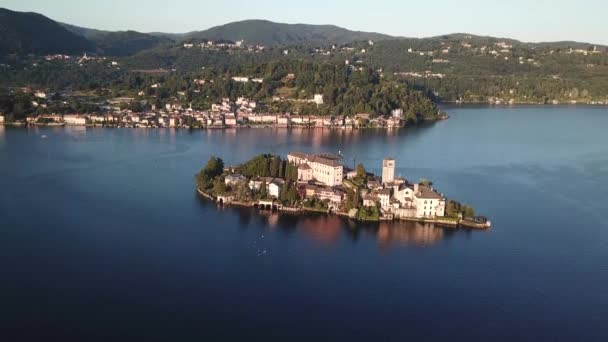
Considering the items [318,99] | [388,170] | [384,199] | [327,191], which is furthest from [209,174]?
[318,99]

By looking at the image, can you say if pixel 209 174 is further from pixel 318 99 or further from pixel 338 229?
pixel 318 99

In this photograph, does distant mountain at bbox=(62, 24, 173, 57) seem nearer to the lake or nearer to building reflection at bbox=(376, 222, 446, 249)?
the lake

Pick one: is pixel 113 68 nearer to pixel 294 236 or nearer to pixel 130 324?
pixel 294 236

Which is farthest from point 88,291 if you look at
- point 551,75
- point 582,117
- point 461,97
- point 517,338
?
point 551,75

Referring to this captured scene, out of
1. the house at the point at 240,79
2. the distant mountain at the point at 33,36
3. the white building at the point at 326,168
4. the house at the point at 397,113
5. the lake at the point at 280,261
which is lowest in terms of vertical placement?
the lake at the point at 280,261

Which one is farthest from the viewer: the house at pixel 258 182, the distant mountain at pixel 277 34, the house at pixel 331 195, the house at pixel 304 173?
the distant mountain at pixel 277 34

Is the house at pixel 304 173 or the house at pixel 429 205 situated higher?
the house at pixel 304 173

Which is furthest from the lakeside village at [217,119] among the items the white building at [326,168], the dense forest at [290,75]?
the white building at [326,168]

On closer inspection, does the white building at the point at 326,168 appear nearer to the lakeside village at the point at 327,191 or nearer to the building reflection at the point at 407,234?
the lakeside village at the point at 327,191
